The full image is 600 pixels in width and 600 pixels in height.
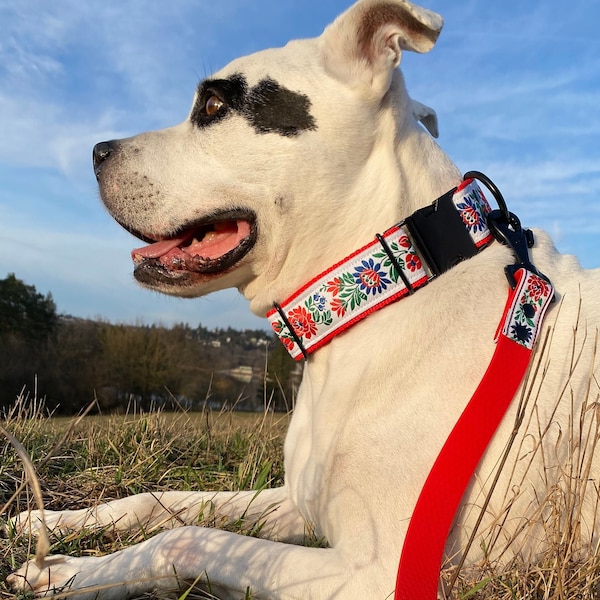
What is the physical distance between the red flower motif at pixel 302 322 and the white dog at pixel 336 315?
78mm

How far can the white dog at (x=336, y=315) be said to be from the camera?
2.12 metres

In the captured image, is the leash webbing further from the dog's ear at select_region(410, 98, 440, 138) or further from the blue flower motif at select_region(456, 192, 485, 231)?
the dog's ear at select_region(410, 98, 440, 138)

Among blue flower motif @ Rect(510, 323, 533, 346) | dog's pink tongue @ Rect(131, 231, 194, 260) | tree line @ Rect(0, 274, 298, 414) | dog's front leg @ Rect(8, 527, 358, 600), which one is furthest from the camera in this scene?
tree line @ Rect(0, 274, 298, 414)

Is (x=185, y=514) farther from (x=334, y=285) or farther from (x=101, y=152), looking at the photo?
(x=101, y=152)

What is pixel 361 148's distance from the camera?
282 centimetres

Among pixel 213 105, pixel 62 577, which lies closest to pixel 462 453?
pixel 62 577

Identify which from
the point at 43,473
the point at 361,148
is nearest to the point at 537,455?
the point at 361,148

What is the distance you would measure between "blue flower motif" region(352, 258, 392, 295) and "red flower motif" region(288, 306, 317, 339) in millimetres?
288

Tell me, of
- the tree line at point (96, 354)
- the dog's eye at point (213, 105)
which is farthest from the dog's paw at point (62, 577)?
the tree line at point (96, 354)

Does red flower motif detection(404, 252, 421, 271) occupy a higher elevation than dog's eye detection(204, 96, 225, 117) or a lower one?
lower

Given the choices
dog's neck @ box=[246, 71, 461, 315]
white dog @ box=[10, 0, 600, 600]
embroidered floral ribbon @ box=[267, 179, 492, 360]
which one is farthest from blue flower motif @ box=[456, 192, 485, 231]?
dog's neck @ box=[246, 71, 461, 315]

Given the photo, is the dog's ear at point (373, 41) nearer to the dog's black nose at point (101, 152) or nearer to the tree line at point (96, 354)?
the dog's black nose at point (101, 152)

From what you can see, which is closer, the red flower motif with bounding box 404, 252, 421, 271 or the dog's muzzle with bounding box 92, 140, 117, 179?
the red flower motif with bounding box 404, 252, 421, 271

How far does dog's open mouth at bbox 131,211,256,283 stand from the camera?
2.90 meters
